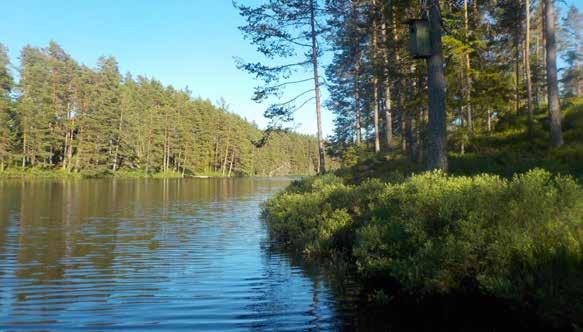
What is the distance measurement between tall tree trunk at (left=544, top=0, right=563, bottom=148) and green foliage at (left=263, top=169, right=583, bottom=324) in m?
10.3

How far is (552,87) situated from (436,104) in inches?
323

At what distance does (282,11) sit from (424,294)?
21189mm

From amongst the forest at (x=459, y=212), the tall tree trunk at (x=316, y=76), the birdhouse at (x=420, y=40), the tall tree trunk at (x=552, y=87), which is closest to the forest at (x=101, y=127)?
the tall tree trunk at (x=316, y=76)

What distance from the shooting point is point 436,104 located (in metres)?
13.2

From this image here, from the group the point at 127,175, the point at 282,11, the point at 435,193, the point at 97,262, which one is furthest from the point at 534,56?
the point at 127,175

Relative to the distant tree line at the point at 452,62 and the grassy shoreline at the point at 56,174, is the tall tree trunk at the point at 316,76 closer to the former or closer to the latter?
the distant tree line at the point at 452,62

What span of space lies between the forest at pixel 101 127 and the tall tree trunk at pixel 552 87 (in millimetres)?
33185

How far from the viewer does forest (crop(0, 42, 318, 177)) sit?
68.3 m

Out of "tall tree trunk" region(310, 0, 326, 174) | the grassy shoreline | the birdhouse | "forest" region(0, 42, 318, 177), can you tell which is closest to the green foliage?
the birdhouse

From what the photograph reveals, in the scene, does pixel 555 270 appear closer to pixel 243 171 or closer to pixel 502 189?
pixel 502 189

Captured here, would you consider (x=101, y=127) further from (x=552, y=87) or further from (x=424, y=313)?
(x=424, y=313)

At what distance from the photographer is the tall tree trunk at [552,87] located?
699 inches

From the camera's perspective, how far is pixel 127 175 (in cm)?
8144

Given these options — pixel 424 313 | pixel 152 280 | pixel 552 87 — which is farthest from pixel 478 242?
pixel 552 87
